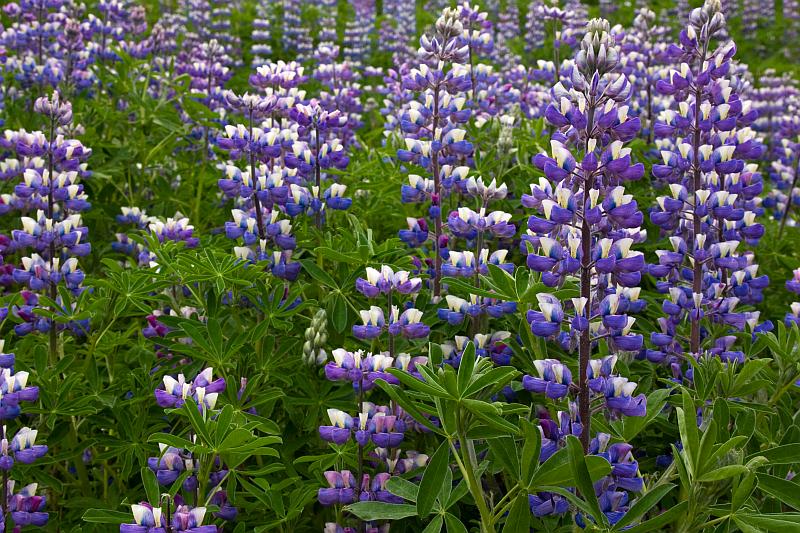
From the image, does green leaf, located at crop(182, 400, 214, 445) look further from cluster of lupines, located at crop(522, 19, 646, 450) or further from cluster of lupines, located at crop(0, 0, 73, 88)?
cluster of lupines, located at crop(0, 0, 73, 88)

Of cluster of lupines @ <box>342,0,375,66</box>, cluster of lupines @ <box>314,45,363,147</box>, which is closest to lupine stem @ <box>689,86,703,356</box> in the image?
cluster of lupines @ <box>314,45,363,147</box>

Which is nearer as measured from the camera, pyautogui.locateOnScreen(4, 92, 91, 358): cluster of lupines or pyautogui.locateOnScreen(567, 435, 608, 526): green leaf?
pyautogui.locateOnScreen(567, 435, 608, 526): green leaf

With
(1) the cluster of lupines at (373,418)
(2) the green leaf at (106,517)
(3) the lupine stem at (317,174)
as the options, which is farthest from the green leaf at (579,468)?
(3) the lupine stem at (317,174)

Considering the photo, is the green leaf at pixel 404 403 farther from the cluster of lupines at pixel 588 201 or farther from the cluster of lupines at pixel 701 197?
the cluster of lupines at pixel 701 197

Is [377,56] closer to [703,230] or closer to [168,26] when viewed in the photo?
[168,26]

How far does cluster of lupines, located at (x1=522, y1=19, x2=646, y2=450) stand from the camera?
1.77 m

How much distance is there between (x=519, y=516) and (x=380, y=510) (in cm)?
31

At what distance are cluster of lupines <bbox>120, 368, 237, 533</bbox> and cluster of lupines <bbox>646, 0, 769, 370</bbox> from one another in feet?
4.10

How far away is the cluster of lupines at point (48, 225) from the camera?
2.70m

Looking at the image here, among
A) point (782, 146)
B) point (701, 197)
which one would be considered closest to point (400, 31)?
point (782, 146)

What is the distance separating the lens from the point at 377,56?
9.45 meters

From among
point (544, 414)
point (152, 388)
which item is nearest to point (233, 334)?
point (152, 388)

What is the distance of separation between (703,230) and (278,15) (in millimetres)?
8522

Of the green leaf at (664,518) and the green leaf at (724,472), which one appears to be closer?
the green leaf at (724,472)
